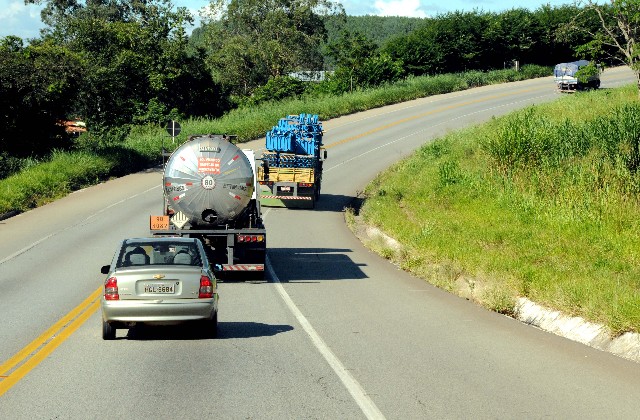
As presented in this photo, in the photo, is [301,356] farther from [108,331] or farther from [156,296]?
[108,331]

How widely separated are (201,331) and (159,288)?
4.23ft

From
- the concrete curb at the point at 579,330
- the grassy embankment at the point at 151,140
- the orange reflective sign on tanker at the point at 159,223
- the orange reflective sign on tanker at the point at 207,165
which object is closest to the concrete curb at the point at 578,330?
the concrete curb at the point at 579,330

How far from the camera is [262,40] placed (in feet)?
378

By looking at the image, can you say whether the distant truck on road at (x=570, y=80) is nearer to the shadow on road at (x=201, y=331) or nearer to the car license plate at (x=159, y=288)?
the shadow on road at (x=201, y=331)

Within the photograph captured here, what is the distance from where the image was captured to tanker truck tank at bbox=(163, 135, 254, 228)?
19.8m

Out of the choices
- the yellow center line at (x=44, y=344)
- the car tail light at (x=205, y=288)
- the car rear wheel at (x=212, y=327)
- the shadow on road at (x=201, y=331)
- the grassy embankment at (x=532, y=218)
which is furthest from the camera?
the grassy embankment at (x=532, y=218)

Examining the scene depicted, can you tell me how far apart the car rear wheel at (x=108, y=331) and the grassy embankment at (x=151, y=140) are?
68.9 ft

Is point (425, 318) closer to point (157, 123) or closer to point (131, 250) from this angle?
point (131, 250)

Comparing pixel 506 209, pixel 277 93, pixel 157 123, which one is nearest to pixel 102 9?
pixel 277 93

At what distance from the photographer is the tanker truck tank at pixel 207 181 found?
19781 mm

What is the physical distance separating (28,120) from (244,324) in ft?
113

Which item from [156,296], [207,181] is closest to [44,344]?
[156,296]

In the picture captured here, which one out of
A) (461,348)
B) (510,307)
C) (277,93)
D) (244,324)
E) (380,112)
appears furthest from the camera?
(277,93)

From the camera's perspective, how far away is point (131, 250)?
13.9 metres
